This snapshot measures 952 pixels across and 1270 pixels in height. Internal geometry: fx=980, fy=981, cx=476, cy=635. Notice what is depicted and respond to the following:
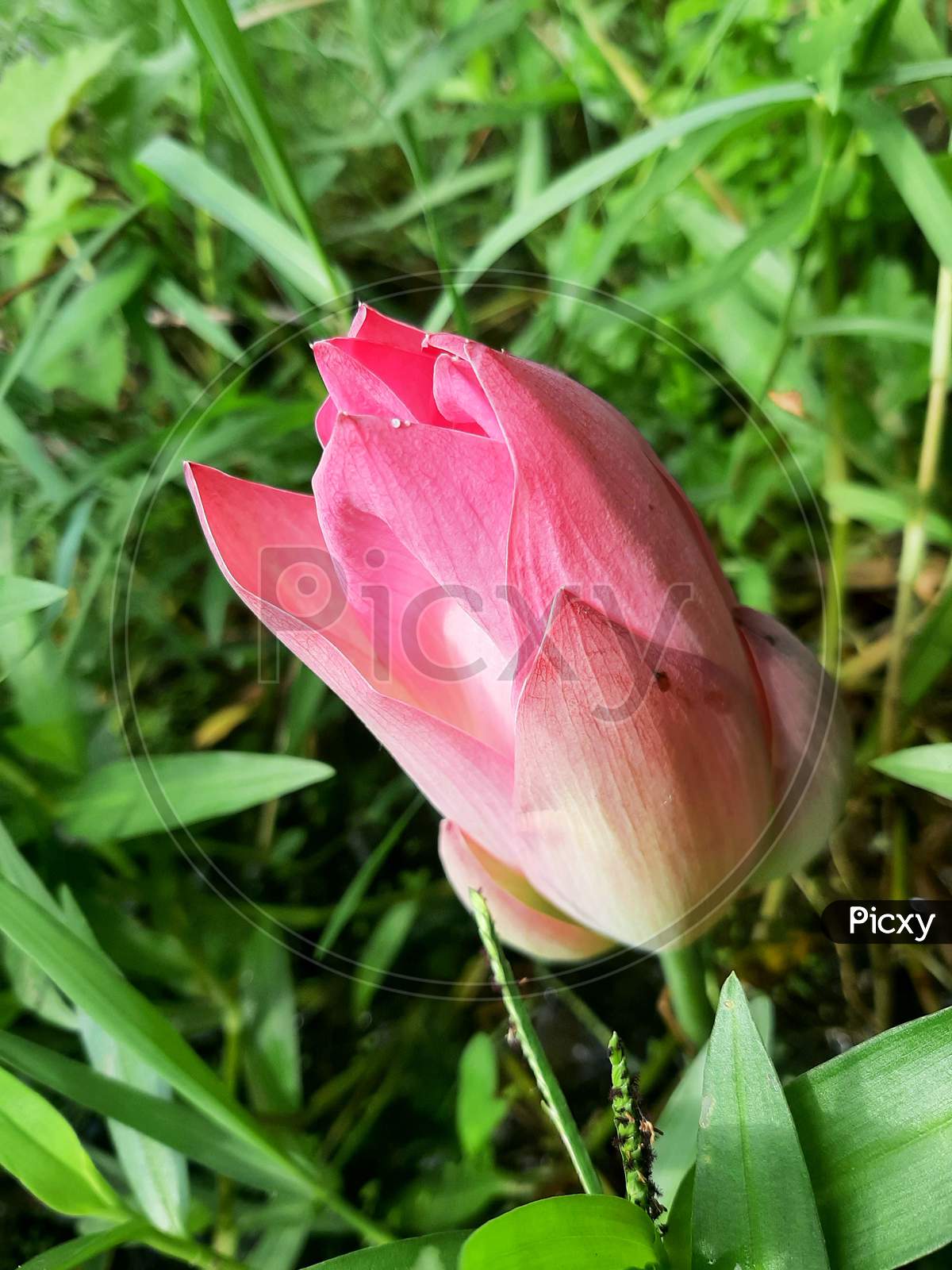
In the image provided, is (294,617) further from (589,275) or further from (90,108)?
(90,108)

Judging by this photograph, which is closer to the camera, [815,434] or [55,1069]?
[55,1069]

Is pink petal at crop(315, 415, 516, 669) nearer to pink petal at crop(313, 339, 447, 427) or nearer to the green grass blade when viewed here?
pink petal at crop(313, 339, 447, 427)

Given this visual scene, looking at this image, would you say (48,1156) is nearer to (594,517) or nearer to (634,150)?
(594,517)

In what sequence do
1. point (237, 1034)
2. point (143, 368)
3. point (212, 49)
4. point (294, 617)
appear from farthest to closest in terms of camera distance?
point (143, 368) < point (237, 1034) < point (212, 49) < point (294, 617)

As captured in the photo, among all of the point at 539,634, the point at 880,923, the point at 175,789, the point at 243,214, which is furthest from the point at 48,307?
the point at 880,923

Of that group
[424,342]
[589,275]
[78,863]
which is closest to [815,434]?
[589,275]

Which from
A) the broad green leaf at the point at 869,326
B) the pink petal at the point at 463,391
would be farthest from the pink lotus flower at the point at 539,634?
the broad green leaf at the point at 869,326
